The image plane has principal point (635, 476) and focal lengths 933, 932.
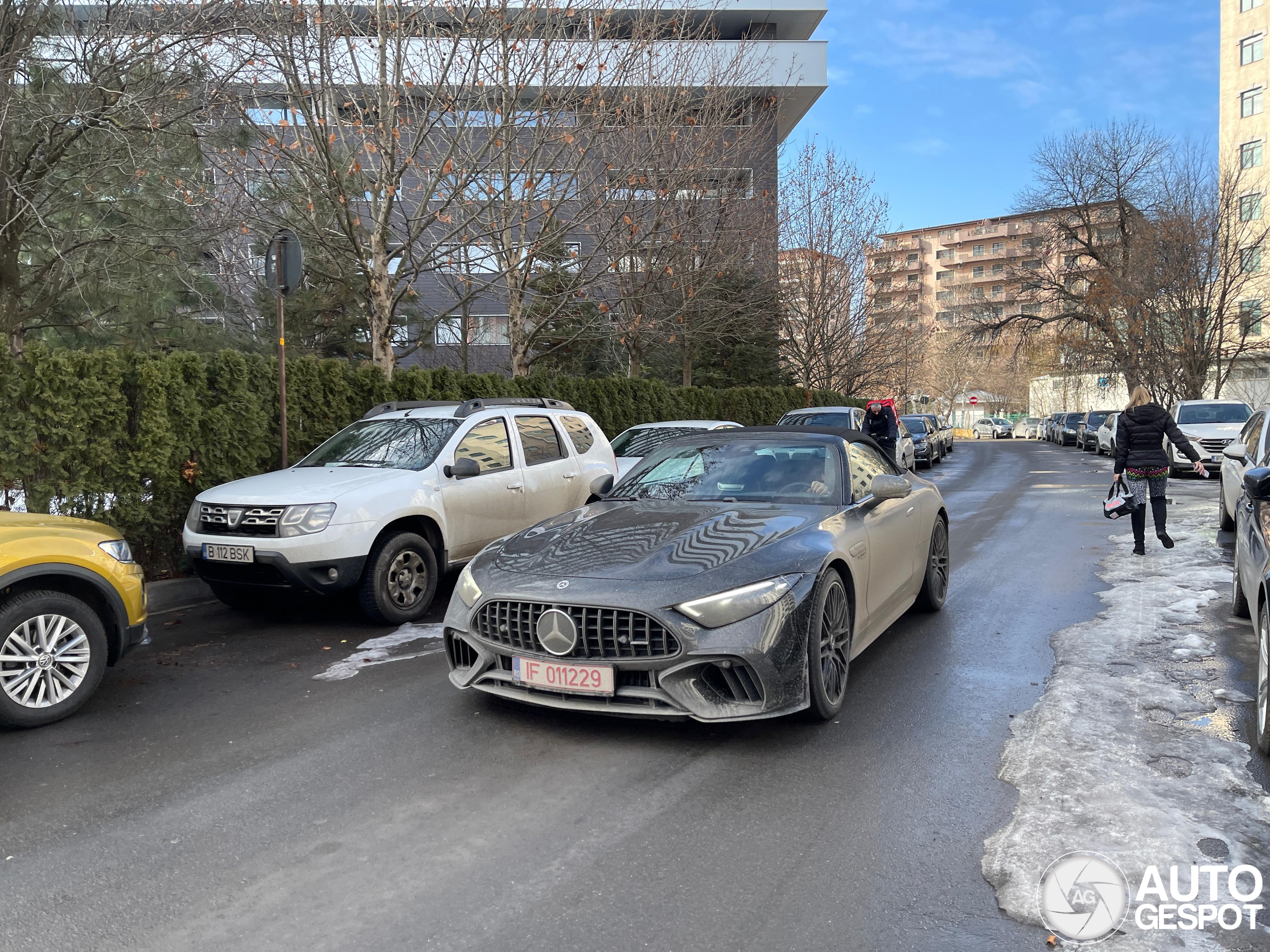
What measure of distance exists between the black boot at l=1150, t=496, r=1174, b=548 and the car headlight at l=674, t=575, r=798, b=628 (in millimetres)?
7432

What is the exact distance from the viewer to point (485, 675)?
4582 mm

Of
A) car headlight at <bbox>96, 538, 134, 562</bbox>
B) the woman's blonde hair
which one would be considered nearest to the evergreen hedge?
car headlight at <bbox>96, 538, 134, 562</bbox>

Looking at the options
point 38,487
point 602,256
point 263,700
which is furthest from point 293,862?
point 602,256

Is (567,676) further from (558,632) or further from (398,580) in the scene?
(398,580)

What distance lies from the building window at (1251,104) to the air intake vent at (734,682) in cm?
6381

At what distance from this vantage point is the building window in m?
53.2

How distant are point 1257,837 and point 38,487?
27.6 feet

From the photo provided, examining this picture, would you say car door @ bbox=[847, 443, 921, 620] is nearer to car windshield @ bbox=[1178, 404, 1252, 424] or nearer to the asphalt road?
the asphalt road

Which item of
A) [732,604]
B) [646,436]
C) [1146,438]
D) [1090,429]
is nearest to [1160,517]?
[1146,438]

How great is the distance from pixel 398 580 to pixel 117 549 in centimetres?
222

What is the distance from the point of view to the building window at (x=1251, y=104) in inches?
2094

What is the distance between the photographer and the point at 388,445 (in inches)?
318

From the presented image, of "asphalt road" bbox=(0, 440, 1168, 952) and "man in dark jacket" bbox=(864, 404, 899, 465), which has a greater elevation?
"man in dark jacket" bbox=(864, 404, 899, 465)

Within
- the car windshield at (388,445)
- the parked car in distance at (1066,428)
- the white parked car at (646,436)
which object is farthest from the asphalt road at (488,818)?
the parked car in distance at (1066,428)
